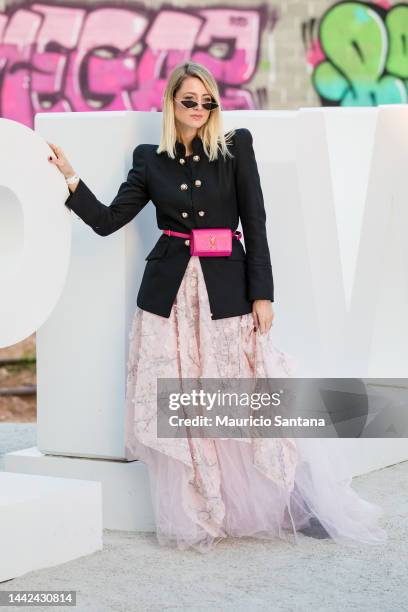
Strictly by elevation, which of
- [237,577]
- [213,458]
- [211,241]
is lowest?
[237,577]

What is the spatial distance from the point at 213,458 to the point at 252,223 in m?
0.84

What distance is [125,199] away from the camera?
13.6 ft

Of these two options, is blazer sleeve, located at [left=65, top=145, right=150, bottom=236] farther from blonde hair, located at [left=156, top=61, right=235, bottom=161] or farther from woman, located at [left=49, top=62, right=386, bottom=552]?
blonde hair, located at [left=156, top=61, right=235, bottom=161]

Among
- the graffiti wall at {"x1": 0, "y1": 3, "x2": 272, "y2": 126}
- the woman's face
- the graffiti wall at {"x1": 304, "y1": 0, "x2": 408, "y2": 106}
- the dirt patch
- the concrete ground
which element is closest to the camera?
the concrete ground

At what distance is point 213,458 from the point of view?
4.08m

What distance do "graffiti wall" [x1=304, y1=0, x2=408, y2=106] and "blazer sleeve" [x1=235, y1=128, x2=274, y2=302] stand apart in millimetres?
7388

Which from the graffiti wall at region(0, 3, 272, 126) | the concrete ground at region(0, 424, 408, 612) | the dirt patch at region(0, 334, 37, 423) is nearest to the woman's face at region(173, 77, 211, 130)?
the concrete ground at region(0, 424, 408, 612)

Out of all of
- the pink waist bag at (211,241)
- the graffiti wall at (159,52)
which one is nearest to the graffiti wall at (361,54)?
the graffiti wall at (159,52)

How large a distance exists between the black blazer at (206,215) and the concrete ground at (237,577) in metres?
0.84

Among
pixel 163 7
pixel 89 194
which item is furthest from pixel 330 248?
pixel 163 7

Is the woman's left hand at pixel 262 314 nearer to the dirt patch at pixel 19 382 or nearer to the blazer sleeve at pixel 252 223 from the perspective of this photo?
the blazer sleeve at pixel 252 223

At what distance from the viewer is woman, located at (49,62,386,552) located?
404 cm

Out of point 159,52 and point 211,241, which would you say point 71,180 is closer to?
point 211,241

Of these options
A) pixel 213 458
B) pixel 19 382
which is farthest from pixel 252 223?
pixel 19 382
